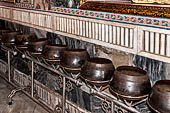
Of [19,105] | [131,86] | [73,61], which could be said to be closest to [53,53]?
[73,61]

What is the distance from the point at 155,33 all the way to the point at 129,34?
35cm

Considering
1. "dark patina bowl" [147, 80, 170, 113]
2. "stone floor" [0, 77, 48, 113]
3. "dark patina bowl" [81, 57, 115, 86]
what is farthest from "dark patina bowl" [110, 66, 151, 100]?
"stone floor" [0, 77, 48, 113]

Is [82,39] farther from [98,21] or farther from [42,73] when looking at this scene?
[42,73]

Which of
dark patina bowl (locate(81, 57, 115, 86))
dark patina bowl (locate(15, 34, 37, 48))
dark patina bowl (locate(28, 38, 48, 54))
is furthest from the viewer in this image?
dark patina bowl (locate(15, 34, 37, 48))

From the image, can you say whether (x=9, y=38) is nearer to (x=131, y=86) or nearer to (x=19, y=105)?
(x=19, y=105)

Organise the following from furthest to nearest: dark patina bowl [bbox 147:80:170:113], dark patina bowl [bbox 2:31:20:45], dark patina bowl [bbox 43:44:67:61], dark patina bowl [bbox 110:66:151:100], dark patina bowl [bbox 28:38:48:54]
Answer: dark patina bowl [bbox 2:31:20:45] < dark patina bowl [bbox 28:38:48:54] < dark patina bowl [bbox 43:44:67:61] < dark patina bowl [bbox 110:66:151:100] < dark patina bowl [bbox 147:80:170:113]

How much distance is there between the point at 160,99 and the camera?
192 centimetres

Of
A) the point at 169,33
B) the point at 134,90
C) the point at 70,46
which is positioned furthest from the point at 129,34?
the point at 70,46

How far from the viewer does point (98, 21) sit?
3.11 metres

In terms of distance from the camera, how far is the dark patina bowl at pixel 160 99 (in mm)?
1880

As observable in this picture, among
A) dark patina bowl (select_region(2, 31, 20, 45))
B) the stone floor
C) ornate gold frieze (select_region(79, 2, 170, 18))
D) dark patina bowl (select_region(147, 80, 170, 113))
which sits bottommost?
the stone floor

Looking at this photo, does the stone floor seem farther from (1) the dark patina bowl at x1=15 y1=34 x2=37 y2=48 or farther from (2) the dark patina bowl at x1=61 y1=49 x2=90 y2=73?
(2) the dark patina bowl at x1=61 y1=49 x2=90 y2=73

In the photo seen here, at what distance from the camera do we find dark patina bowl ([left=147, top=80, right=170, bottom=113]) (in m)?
1.88

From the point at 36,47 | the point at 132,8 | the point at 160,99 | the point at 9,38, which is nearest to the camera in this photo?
the point at 160,99
